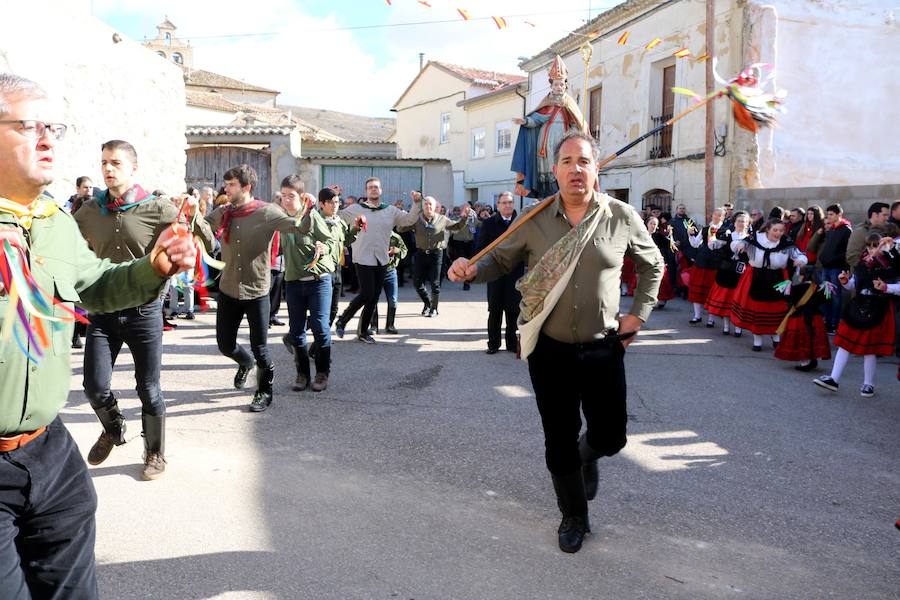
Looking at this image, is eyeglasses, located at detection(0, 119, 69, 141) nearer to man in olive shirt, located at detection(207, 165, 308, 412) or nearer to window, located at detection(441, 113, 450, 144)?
man in olive shirt, located at detection(207, 165, 308, 412)

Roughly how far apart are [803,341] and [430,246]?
5.49 m

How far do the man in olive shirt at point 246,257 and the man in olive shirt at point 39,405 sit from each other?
3.52 metres

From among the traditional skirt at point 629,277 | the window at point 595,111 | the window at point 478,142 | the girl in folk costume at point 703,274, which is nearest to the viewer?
the girl in folk costume at point 703,274

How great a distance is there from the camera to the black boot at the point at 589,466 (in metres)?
3.82

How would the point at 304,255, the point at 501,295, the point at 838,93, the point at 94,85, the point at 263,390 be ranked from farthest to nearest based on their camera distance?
the point at 838,93 → the point at 94,85 → the point at 501,295 → the point at 304,255 → the point at 263,390

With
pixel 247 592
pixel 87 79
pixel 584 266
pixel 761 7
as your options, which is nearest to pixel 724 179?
pixel 761 7

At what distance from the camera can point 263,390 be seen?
6.02m

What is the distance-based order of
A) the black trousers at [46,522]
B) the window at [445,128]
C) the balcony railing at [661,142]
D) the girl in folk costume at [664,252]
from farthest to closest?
the window at [445,128]
the balcony railing at [661,142]
the girl in folk costume at [664,252]
the black trousers at [46,522]

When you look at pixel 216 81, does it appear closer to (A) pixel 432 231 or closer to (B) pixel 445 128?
(B) pixel 445 128

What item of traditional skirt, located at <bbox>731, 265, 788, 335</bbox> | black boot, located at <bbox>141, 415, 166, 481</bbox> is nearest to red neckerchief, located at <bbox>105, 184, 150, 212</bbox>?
black boot, located at <bbox>141, 415, 166, 481</bbox>

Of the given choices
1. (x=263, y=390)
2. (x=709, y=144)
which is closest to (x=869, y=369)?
(x=263, y=390)

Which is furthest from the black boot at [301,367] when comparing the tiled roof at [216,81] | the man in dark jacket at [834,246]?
the tiled roof at [216,81]

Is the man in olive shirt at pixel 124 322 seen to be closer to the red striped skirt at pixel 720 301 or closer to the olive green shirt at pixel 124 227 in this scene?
the olive green shirt at pixel 124 227

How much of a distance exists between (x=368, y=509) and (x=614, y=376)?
149 centimetres
